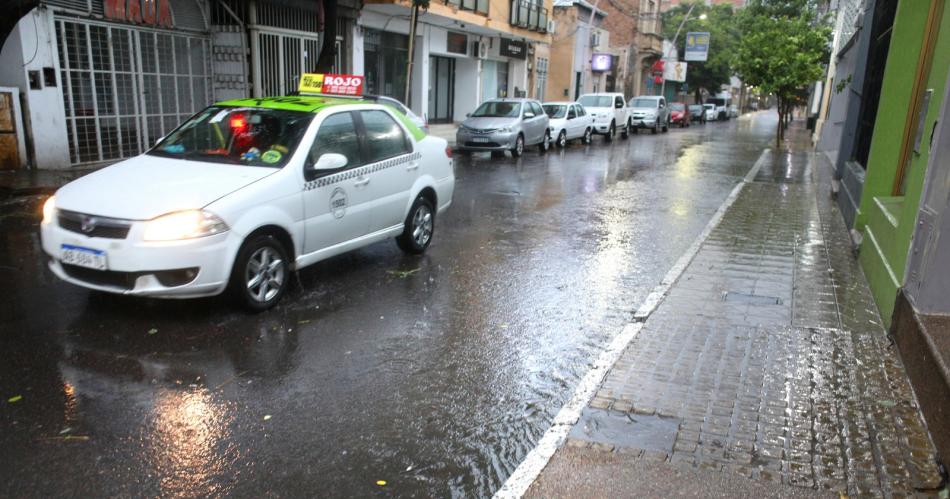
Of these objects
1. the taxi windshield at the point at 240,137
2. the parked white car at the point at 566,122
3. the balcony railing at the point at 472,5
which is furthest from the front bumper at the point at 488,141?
the taxi windshield at the point at 240,137

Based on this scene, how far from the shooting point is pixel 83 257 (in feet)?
16.8

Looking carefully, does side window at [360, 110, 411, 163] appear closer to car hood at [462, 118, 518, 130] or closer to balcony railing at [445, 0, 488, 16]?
car hood at [462, 118, 518, 130]

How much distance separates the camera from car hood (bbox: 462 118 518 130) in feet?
61.8

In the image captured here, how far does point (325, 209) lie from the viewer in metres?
6.18

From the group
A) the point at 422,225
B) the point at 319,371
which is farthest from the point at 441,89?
the point at 319,371

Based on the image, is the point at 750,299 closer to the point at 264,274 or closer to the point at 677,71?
the point at 264,274

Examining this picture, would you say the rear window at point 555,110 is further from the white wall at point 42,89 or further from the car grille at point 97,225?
the car grille at point 97,225

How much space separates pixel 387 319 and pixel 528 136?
1488cm

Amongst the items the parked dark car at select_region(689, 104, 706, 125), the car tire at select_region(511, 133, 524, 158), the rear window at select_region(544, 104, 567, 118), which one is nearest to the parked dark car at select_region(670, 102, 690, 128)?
the parked dark car at select_region(689, 104, 706, 125)

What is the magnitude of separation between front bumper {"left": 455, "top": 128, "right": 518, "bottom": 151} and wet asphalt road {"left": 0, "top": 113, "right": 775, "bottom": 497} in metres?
10.4

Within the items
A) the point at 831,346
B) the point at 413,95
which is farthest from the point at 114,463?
the point at 413,95

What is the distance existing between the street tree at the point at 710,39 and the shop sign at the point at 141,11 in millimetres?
50557

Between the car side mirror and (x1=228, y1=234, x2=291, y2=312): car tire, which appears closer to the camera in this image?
(x1=228, y1=234, x2=291, y2=312): car tire

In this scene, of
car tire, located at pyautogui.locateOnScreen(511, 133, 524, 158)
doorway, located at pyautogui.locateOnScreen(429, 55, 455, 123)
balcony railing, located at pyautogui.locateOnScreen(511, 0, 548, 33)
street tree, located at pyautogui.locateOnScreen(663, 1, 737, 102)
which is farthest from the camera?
street tree, located at pyautogui.locateOnScreen(663, 1, 737, 102)
